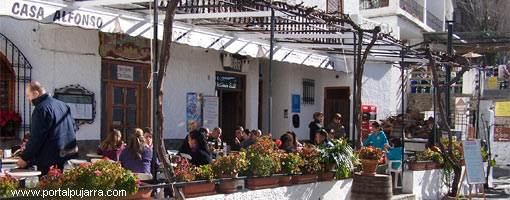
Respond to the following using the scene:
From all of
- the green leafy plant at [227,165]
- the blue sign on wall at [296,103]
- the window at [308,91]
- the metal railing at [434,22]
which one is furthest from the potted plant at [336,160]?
the metal railing at [434,22]

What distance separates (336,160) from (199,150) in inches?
84.5

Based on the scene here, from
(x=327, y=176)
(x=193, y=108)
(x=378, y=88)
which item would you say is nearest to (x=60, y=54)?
(x=193, y=108)

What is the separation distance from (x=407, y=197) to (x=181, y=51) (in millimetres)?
5671

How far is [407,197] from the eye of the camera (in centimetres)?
1041

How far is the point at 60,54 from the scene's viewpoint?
9.91m

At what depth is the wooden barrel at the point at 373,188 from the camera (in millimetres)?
8023

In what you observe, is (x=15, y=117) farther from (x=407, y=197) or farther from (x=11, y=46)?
(x=407, y=197)

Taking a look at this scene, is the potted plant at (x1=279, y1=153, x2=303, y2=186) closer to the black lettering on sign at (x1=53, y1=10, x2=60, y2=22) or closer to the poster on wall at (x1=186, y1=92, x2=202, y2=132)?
the black lettering on sign at (x1=53, y1=10, x2=60, y2=22)

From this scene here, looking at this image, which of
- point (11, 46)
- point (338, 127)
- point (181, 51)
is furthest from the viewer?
point (338, 127)

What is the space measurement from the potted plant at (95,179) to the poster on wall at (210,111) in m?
7.79

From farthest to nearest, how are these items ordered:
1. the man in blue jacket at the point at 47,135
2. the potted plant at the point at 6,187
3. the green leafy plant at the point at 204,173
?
the green leafy plant at the point at 204,173, the man in blue jacket at the point at 47,135, the potted plant at the point at 6,187

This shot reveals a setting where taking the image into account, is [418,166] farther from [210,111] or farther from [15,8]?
[15,8]

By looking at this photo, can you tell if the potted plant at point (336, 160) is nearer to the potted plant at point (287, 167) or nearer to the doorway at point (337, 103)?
the potted plant at point (287, 167)

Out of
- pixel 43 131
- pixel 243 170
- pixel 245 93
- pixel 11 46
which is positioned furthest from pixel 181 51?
pixel 43 131
